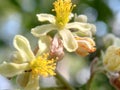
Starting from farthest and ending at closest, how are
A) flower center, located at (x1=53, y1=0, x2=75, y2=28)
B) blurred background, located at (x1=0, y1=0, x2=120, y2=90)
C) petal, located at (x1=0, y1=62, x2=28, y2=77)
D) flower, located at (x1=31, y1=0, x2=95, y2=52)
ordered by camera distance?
blurred background, located at (x1=0, y1=0, x2=120, y2=90) < flower center, located at (x1=53, y1=0, x2=75, y2=28) < flower, located at (x1=31, y1=0, x2=95, y2=52) < petal, located at (x1=0, y1=62, x2=28, y2=77)

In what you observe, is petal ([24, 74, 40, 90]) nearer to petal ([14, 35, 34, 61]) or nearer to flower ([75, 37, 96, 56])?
petal ([14, 35, 34, 61])

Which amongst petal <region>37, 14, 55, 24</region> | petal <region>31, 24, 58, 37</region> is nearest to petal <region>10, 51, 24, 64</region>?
petal <region>31, 24, 58, 37</region>

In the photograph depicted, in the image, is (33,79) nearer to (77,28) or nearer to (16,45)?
(16,45)

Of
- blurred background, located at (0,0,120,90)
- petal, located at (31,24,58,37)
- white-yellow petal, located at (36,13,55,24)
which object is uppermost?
white-yellow petal, located at (36,13,55,24)

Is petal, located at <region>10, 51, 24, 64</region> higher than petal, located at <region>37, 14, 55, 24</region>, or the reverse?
petal, located at <region>37, 14, 55, 24</region>

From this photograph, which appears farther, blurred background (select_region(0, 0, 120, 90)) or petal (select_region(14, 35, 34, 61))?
blurred background (select_region(0, 0, 120, 90))

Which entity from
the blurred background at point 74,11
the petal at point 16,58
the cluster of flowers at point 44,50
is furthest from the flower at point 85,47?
the blurred background at point 74,11

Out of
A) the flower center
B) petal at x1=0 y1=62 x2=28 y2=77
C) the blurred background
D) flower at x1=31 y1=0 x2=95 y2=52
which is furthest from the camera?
the blurred background

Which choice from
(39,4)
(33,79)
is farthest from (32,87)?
(39,4)
